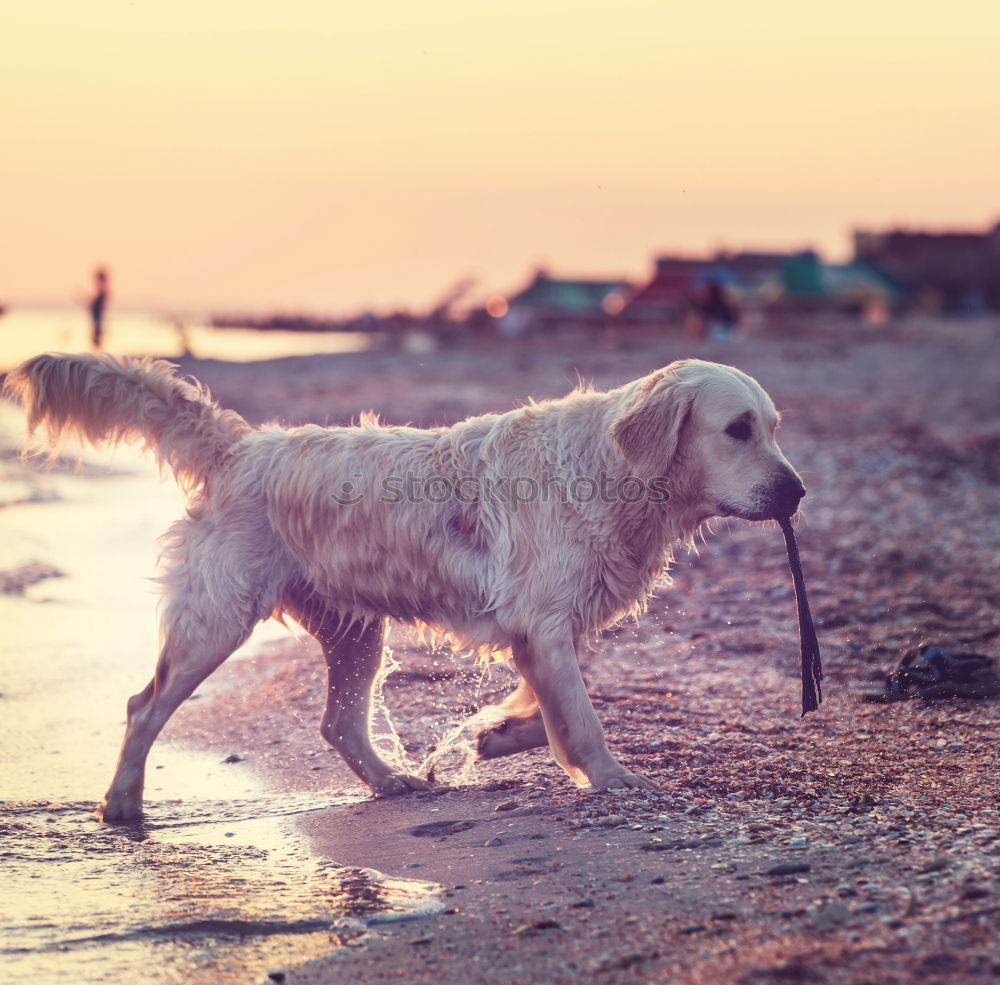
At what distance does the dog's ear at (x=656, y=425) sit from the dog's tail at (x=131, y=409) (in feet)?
6.03

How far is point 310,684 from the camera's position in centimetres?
792

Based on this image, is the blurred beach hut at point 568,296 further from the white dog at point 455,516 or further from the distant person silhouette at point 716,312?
the white dog at point 455,516

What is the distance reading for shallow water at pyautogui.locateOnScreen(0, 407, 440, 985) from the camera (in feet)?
14.1

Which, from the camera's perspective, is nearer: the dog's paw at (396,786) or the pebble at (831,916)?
the pebble at (831,916)

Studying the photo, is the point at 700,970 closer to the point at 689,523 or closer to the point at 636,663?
the point at 689,523

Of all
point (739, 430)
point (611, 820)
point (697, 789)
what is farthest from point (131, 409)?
point (697, 789)

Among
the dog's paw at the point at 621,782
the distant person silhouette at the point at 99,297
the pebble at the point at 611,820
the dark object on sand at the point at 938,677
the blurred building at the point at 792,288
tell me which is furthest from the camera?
the blurred building at the point at 792,288

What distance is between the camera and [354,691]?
6.66m

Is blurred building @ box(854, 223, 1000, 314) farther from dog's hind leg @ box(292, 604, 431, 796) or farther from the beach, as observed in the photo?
dog's hind leg @ box(292, 604, 431, 796)

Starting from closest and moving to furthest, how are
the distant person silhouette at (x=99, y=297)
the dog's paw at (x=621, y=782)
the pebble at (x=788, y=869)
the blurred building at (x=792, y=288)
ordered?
the pebble at (x=788, y=869) < the dog's paw at (x=621, y=782) < the distant person silhouette at (x=99, y=297) < the blurred building at (x=792, y=288)

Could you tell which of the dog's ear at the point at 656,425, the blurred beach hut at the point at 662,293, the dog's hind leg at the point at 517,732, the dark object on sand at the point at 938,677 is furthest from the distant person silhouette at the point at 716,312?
the dog's ear at the point at 656,425

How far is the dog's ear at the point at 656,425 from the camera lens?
19.4 ft

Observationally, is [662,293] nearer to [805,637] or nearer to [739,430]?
[805,637]

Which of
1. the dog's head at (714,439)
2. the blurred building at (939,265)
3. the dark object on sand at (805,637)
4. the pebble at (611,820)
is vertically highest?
the blurred building at (939,265)
